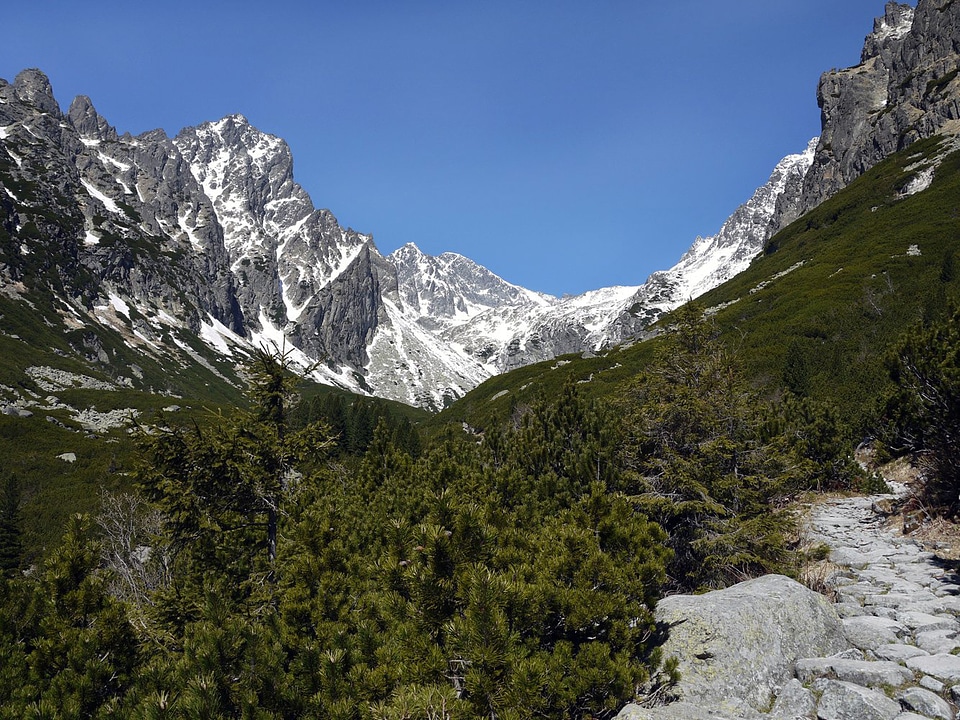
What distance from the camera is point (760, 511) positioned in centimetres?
1291

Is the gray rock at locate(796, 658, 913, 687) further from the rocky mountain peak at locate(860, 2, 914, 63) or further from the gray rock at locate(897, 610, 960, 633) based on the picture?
the rocky mountain peak at locate(860, 2, 914, 63)

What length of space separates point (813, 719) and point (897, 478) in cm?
1929

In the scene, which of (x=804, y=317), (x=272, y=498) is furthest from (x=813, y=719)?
(x=804, y=317)

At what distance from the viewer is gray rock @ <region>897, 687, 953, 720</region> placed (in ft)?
17.0

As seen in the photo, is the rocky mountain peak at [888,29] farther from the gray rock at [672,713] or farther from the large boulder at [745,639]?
the gray rock at [672,713]

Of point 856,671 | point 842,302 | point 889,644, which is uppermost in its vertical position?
point 842,302

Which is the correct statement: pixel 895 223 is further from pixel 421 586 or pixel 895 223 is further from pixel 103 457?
pixel 103 457

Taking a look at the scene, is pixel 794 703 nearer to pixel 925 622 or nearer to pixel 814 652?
pixel 814 652

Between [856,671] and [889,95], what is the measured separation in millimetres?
173725

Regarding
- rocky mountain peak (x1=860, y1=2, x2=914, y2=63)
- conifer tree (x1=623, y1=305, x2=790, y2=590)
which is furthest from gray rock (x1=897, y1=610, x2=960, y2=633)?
rocky mountain peak (x1=860, y1=2, x2=914, y2=63)

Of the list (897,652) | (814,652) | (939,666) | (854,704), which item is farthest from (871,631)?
(854,704)

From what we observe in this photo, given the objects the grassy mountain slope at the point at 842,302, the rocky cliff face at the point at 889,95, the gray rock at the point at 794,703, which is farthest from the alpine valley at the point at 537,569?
the rocky cliff face at the point at 889,95

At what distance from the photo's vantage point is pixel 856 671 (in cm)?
607

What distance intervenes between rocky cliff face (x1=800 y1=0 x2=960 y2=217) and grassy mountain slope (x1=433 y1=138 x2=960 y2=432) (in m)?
22.6
